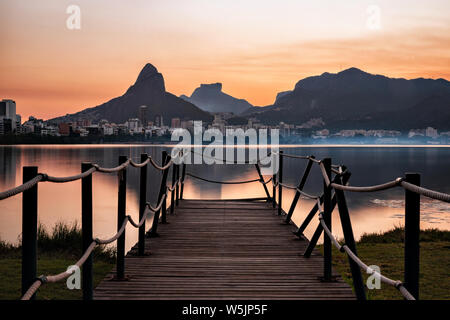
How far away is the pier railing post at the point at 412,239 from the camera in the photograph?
288 cm

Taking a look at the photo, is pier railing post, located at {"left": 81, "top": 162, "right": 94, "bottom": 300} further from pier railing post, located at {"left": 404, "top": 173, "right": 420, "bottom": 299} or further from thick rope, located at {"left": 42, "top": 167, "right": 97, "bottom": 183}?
pier railing post, located at {"left": 404, "top": 173, "right": 420, "bottom": 299}

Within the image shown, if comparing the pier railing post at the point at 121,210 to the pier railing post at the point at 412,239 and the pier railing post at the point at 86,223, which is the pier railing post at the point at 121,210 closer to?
the pier railing post at the point at 86,223

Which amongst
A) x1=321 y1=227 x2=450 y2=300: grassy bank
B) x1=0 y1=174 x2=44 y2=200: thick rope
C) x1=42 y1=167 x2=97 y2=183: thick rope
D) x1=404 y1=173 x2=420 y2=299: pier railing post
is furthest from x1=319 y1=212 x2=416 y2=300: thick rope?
x1=321 y1=227 x2=450 y2=300: grassy bank

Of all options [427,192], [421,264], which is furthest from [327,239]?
[421,264]

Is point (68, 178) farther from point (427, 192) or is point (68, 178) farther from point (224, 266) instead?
point (224, 266)

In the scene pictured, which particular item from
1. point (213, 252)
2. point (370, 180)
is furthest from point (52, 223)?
point (370, 180)

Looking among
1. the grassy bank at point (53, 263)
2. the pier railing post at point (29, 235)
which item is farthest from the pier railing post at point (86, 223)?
the grassy bank at point (53, 263)

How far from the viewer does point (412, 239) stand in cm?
290

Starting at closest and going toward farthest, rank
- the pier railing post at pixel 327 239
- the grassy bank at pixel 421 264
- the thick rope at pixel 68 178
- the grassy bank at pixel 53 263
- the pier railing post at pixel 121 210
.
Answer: the thick rope at pixel 68 178 → the pier railing post at pixel 121 210 → the pier railing post at pixel 327 239 → the grassy bank at pixel 53 263 → the grassy bank at pixel 421 264

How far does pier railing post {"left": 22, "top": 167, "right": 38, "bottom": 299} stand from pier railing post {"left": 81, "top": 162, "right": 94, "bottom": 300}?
982 millimetres

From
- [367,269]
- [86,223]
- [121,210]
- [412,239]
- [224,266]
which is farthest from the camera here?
[224,266]

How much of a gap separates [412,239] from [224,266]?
3.22m

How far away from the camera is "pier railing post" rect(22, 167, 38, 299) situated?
8.98 feet

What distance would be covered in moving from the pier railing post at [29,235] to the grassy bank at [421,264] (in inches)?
195
